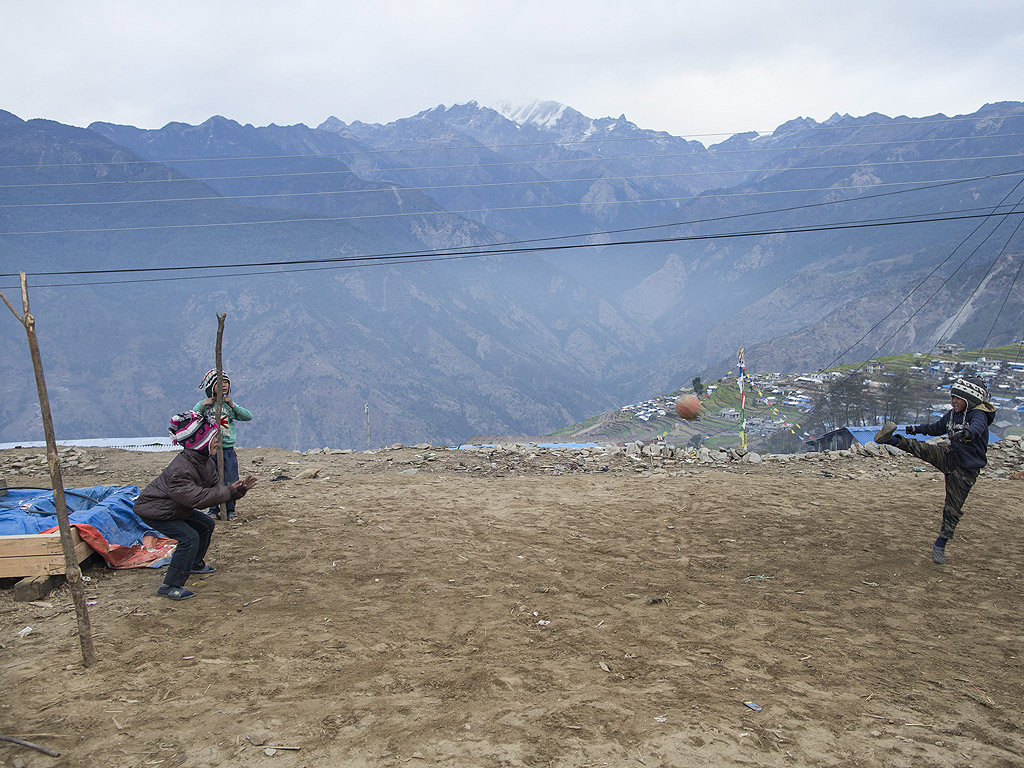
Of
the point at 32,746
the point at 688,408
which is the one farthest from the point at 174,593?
the point at 688,408

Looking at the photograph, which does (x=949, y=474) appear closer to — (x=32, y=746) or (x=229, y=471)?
(x=32, y=746)

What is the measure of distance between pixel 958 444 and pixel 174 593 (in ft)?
27.9

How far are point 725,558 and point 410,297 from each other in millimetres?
119623

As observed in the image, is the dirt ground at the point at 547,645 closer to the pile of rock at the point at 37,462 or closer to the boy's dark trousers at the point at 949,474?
the boy's dark trousers at the point at 949,474

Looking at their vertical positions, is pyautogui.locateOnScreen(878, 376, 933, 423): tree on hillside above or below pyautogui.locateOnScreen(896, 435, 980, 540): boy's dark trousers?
below

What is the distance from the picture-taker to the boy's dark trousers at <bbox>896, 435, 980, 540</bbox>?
6848mm

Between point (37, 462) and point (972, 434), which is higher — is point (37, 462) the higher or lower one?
Answer: the lower one

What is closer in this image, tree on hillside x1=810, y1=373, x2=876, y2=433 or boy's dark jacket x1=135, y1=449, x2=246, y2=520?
boy's dark jacket x1=135, y1=449, x2=246, y2=520

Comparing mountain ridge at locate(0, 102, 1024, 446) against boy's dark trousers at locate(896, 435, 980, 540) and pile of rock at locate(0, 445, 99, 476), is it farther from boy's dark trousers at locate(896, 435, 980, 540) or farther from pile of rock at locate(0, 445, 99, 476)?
boy's dark trousers at locate(896, 435, 980, 540)

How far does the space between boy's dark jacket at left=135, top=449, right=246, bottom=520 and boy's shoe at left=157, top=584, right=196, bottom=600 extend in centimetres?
74

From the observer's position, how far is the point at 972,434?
666 cm

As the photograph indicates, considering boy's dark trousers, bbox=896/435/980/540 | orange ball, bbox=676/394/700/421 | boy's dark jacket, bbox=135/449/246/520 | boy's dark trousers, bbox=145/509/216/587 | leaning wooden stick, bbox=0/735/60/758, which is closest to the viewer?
leaning wooden stick, bbox=0/735/60/758

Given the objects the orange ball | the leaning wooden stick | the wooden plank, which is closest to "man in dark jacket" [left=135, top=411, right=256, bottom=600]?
the wooden plank

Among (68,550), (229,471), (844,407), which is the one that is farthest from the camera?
(844,407)
